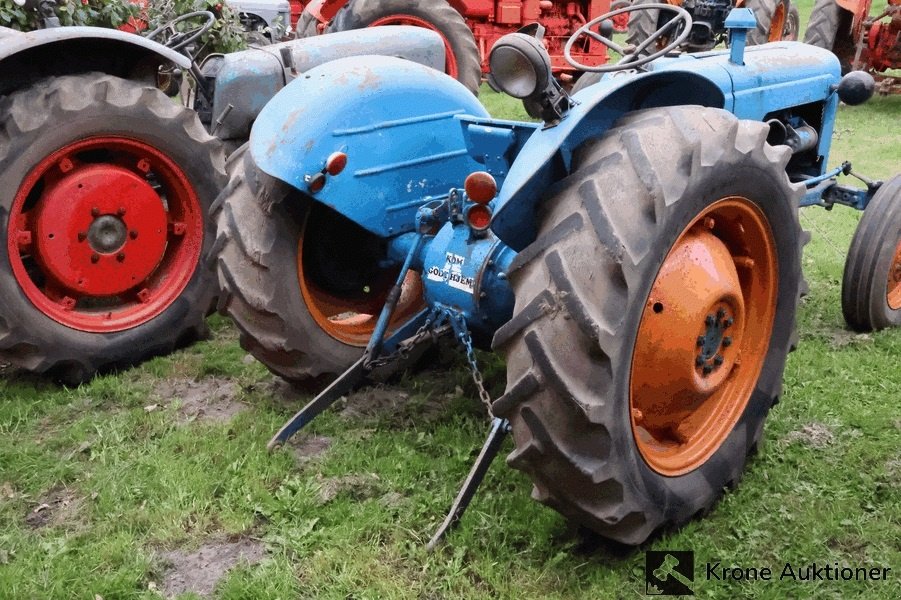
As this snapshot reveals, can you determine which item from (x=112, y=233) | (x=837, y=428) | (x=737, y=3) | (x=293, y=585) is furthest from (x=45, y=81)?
(x=737, y=3)

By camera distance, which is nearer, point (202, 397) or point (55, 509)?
point (55, 509)

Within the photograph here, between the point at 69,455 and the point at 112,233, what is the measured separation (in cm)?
107

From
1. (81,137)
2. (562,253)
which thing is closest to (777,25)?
(81,137)

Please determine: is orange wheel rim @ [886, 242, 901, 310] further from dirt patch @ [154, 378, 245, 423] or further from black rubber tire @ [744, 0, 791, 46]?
black rubber tire @ [744, 0, 791, 46]

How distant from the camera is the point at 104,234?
3.71 metres

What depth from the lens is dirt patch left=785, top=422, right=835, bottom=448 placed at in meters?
3.03

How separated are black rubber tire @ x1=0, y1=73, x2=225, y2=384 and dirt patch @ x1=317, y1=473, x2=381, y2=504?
991mm

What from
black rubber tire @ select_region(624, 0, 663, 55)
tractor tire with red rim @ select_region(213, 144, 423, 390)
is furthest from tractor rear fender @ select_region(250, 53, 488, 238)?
black rubber tire @ select_region(624, 0, 663, 55)

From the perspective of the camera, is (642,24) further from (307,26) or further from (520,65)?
(520,65)

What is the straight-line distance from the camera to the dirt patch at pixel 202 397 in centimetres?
338

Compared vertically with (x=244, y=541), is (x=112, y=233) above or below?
above

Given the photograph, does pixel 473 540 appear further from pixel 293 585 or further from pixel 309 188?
pixel 309 188

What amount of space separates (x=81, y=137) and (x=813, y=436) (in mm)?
3095

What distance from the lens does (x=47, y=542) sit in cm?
255
